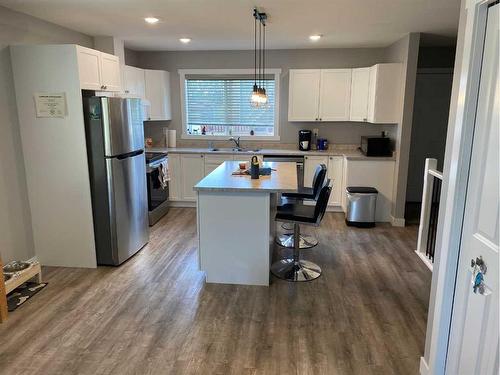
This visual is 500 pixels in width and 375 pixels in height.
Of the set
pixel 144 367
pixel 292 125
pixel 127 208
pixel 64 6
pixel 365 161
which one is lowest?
pixel 144 367

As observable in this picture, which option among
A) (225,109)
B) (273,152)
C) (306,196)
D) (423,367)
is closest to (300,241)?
(306,196)

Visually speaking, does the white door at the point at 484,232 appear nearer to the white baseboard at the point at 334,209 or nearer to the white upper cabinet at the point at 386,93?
the white upper cabinet at the point at 386,93

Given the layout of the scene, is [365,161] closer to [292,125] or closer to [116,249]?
[292,125]

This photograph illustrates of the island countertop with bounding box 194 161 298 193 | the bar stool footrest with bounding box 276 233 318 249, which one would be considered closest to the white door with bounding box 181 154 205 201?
the island countertop with bounding box 194 161 298 193

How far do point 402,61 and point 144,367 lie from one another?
4.44 m

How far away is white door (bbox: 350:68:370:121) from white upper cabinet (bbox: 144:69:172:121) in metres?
2.88

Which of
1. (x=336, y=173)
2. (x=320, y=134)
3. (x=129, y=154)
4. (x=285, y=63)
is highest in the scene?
(x=285, y=63)

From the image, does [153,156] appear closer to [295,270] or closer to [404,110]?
[295,270]

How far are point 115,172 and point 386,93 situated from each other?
11.6ft

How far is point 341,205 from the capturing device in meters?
5.53

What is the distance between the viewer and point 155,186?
493cm

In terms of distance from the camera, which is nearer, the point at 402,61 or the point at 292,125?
the point at 402,61

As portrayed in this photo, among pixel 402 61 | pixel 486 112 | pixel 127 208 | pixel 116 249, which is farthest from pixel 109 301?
pixel 402 61

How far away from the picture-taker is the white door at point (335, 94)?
17.5 feet
